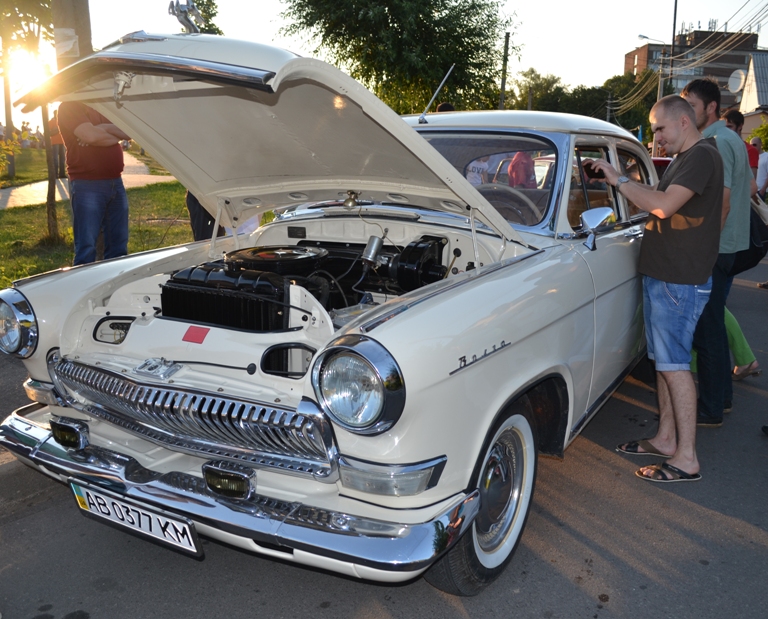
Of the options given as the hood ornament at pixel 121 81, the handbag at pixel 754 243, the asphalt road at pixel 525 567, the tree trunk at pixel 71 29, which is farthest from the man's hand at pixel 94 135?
the handbag at pixel 754 243

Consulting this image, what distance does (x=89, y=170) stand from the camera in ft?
16.4

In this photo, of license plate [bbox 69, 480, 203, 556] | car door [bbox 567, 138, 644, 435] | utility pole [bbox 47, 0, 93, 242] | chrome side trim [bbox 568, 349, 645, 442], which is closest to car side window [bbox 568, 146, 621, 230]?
car door [bbox 567, 138, 644, 435]

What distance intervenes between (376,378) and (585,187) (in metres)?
1.98

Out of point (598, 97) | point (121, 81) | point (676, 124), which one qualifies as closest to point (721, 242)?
point (676, 124)

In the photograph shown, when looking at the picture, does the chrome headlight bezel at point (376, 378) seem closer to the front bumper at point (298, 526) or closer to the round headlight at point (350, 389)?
the round headlight at point (350, 389)

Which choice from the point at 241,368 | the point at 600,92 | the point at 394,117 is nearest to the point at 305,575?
the point at 241,368

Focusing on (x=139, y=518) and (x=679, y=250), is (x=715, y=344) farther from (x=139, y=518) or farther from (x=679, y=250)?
(x=139, y=518)

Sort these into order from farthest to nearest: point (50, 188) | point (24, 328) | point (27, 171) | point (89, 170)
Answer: point (27, 171) < point (50, 188) < point (89, 170) < point (24, 328)

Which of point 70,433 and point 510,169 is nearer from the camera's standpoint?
point 70,433

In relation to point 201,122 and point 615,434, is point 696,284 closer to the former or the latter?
point 615,434

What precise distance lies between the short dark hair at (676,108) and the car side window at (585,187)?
1.27ft

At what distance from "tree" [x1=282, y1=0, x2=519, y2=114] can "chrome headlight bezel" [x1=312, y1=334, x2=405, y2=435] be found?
11016 millimetres

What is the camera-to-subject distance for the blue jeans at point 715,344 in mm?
3746

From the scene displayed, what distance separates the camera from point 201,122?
283 cm
